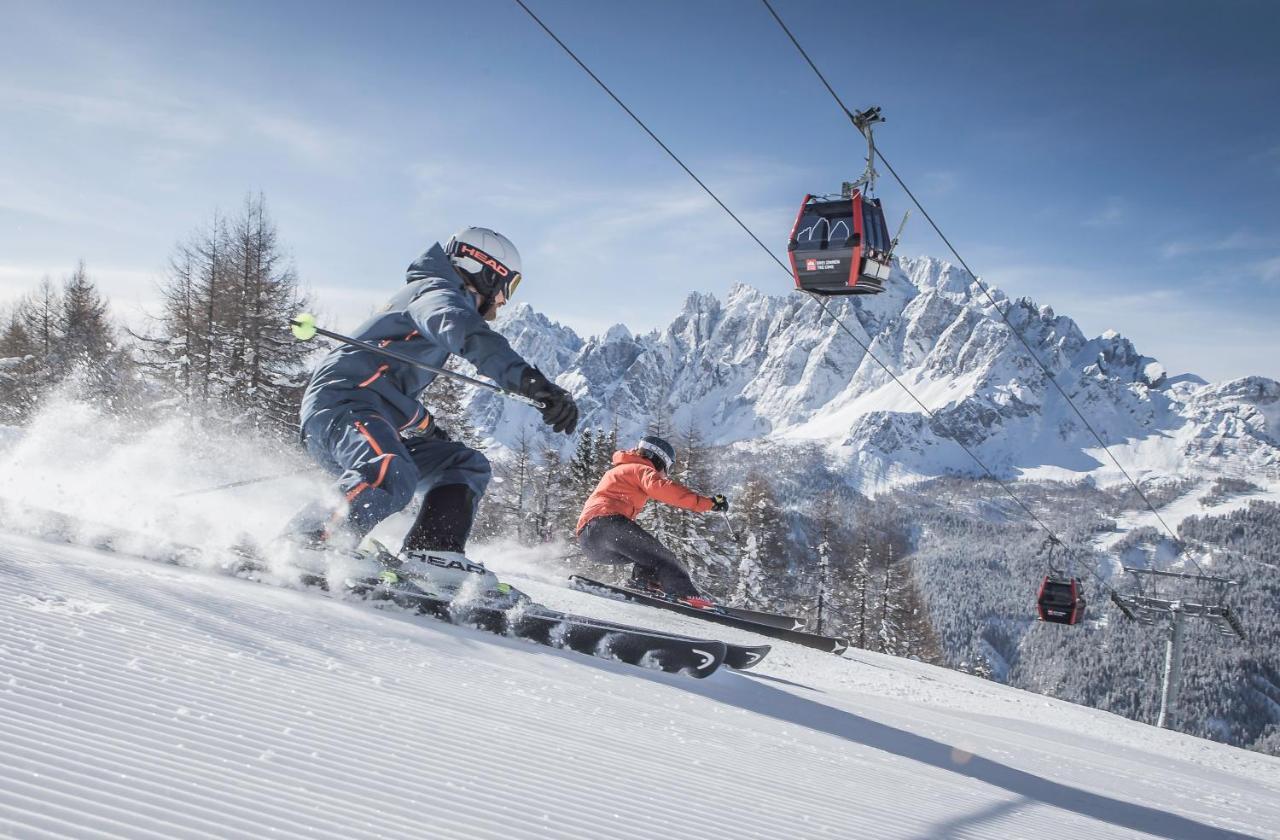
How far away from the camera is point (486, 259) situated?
16.9 feet

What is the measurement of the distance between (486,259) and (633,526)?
4.70 m

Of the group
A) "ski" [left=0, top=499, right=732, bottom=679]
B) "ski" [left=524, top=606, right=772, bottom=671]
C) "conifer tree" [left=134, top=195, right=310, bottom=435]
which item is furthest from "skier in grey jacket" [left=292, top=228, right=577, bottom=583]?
"conifer tree" [left=134, top=195, right=310, bottom=435]

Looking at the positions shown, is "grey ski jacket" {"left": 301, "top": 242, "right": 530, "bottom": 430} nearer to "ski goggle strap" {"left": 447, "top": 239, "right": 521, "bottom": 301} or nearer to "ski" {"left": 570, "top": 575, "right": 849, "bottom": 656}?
"ski goggle strap" {"left": 447, "top": 239, "right": 521, "bottom": 301}

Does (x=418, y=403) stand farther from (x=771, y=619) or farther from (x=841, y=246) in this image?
(x=841, y=246)

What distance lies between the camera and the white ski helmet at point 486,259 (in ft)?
16.8

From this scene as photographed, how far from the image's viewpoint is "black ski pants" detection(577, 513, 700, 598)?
9.09m

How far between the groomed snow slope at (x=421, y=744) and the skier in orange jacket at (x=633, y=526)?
3915 millimetres

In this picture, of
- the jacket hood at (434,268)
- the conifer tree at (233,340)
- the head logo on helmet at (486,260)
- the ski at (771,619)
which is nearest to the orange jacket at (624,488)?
the ski at (771,619)

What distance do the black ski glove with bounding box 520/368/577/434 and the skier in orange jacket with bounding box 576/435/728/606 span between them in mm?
4469

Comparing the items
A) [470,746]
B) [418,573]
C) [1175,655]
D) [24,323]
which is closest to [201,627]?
[470,746]

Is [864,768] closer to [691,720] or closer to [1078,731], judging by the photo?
[691,720]

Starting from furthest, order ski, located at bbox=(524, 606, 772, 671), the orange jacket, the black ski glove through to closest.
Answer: the orange jacket < ski, located at bbox=(524, 606, 772, 671) < the black ski glove

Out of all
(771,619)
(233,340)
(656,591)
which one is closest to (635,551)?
(656,591)

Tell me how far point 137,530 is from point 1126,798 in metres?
5.56
